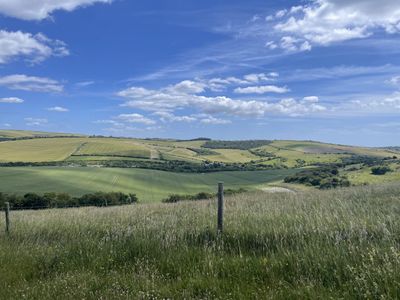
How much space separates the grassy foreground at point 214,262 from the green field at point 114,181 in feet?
185

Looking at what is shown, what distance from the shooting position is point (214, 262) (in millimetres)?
7051

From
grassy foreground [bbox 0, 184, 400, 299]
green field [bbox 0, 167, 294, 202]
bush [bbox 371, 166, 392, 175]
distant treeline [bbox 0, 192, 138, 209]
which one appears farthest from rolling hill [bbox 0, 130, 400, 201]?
grassy foreground [bbox 0, 184, 400, 299]

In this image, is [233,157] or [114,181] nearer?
[114,181]

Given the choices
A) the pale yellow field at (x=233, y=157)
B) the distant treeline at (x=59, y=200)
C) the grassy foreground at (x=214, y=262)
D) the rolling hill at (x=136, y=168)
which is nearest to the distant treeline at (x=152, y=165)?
the rolling hill at (x=136, y=168)

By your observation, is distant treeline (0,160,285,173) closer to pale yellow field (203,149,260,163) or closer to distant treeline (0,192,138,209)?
pale yellow field (203,149,260,163)

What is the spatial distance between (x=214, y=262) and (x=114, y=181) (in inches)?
3158

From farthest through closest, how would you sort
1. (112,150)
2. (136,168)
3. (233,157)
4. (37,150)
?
1. (233,157)
2. (37,150)
3. (112,150)
4. (136,168)

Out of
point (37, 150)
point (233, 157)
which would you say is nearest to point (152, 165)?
point (233, 157)

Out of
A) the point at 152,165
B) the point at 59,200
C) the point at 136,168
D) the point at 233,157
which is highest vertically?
the point at 233,157

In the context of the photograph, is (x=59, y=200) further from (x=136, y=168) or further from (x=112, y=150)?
(x=112, y=150)

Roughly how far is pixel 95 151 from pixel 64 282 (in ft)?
486

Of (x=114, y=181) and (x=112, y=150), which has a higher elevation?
(x=112, y=150)

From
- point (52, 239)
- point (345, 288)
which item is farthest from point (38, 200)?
point (345, 288)

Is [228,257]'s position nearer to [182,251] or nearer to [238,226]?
[182,251]
